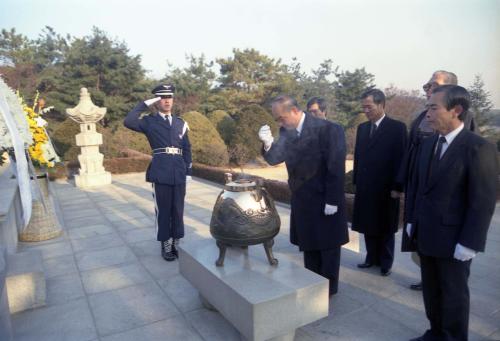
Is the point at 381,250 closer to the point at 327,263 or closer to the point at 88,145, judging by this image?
the point at 327,263

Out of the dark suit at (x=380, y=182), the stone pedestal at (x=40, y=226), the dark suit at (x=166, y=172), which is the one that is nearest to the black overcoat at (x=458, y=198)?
the dark suit at (x=380, y=182)

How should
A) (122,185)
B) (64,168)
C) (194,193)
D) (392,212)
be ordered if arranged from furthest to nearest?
(64,168) < (122,185) < (194,193) < (392,212)

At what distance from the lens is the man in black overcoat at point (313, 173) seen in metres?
2.80

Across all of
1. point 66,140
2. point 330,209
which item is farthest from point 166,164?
point 66,140

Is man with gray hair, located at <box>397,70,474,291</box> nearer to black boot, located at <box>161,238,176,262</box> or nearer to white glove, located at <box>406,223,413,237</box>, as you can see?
white glove, located at <box>406,223,413,237</box>

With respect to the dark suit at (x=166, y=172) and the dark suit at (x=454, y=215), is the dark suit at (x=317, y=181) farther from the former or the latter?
the dark suit at (x=166, y=172)

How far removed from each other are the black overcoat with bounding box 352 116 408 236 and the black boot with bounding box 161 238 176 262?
2.17 meters

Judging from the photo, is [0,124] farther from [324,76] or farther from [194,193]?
[324,76]

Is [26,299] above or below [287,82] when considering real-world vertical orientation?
below

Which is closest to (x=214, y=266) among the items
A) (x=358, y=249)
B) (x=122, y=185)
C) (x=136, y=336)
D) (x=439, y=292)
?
(x=136, y=336)

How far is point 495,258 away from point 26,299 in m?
4.82

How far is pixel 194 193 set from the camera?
832cm

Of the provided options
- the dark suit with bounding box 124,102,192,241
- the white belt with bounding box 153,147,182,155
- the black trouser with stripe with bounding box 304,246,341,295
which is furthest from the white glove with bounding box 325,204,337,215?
the white belt with bounding box 153,147,182,155

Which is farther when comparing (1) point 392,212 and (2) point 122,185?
(2) point 122,185
